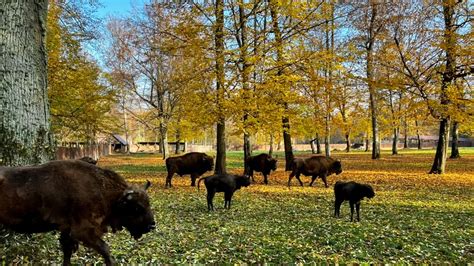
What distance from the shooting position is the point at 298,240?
305 inches

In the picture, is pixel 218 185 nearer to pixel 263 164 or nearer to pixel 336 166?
pixel 263 164

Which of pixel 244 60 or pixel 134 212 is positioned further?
pixel 244 60

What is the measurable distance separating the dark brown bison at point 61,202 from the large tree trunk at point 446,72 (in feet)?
61.3

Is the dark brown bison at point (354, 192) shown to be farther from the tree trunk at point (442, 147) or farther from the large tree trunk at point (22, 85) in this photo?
the tree trunk at point (442, 147)

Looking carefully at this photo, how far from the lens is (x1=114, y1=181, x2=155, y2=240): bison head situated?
5176 mm

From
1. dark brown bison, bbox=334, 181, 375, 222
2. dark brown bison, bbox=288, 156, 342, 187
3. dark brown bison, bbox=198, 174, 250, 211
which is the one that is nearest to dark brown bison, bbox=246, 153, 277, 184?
dark brown bison, bbox=288, 156, 342, 187

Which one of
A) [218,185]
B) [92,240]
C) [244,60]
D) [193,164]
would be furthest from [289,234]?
[193,164]

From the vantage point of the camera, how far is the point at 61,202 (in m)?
4.75

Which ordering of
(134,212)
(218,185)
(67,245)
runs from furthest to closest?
1. (218,185)
2. (134,212)
3. (67,245)

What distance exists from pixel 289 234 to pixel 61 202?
16.7 ft

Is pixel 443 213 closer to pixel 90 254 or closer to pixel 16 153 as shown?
pixel 90 254

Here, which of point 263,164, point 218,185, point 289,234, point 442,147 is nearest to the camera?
point 289,234

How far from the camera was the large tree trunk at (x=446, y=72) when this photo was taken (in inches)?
751

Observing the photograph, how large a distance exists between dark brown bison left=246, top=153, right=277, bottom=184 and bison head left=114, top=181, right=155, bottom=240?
14.3 meters
